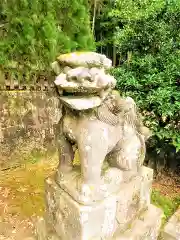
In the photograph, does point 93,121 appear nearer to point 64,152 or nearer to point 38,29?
point 64,152

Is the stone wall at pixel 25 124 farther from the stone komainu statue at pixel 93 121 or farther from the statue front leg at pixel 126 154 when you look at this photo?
the statue front leg at pixel 126 154

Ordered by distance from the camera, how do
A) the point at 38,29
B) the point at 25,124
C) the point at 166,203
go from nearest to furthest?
the point at 166,203, the point at 38,29, the point at 25,124

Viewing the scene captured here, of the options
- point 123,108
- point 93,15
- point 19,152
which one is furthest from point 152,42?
point 93,15

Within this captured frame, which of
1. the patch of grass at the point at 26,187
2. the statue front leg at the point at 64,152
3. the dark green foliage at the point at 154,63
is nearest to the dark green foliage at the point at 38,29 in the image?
the dark green foliage at the point at 154,63

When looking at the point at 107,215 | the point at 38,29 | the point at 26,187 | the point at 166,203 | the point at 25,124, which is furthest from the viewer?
the point at 25,124

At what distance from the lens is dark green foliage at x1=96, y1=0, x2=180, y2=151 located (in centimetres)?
267

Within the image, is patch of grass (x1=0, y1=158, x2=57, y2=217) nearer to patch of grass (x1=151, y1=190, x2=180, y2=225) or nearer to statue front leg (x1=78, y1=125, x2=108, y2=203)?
patch of grass (x1=151, y1=190, x2=180, y2=225)

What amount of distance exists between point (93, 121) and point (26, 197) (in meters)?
1.98

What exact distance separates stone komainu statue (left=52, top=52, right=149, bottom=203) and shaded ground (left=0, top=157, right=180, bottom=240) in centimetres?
121

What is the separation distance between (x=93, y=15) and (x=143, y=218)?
5311 millimetres

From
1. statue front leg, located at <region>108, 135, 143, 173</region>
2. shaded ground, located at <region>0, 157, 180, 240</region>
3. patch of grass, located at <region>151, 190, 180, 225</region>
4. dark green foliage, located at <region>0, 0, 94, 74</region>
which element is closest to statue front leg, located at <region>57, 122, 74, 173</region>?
statue front leg, located at <region>108, 135, 143, 173</region>

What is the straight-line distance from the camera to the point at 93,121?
151 cm

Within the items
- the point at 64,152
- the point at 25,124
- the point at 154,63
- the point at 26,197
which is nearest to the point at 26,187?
the point at 26,197

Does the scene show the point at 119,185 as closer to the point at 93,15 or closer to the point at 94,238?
the point at 94,238
